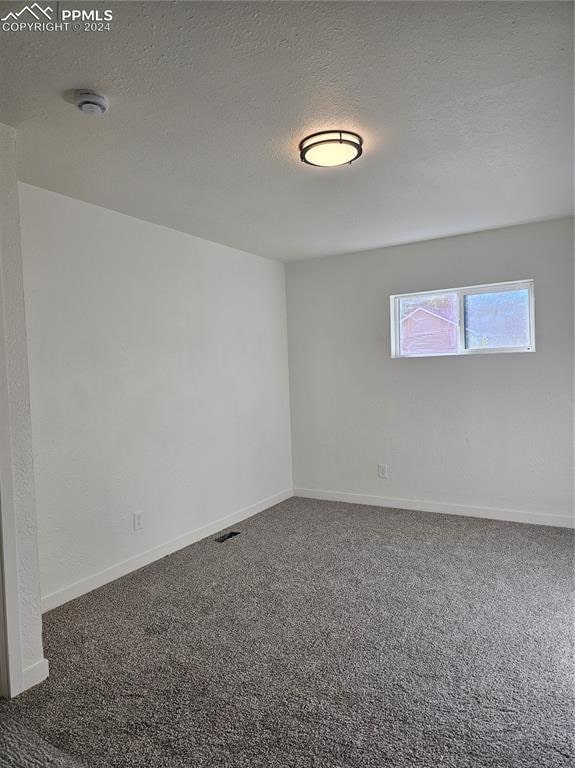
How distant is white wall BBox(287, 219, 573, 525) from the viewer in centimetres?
378

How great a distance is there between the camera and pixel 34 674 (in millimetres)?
2064

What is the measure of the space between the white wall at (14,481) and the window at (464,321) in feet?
10.4

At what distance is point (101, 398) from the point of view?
3100 millimetres

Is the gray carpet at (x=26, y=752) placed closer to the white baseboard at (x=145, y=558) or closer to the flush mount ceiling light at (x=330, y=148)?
the white baseboard at (x=145, y=558)

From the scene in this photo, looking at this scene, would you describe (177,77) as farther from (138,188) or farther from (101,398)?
(101,398)

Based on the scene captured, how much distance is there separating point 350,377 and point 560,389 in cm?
175

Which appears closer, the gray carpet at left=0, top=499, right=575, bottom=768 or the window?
the gray carpet at left=0, top=499, right=575, bottom=768

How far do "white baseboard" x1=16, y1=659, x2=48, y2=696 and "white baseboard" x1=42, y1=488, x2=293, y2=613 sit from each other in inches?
25.8

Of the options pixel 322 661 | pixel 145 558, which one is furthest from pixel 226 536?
pixel 322 661

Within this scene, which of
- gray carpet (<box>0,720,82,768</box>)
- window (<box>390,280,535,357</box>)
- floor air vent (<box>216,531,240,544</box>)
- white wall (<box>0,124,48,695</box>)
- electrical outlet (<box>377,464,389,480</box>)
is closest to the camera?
gray carpet (<box>0,720,82,768</box>)

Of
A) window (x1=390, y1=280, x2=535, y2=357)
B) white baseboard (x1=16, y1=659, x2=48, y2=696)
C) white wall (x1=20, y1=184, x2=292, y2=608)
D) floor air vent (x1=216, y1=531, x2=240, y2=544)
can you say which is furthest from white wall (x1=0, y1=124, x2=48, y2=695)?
window (x1=390, y1=280, x2=535, y2=357)

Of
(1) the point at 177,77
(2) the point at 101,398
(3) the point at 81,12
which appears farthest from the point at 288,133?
(2) the point at 101,398

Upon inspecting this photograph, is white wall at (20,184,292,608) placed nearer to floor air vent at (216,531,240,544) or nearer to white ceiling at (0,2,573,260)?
floor air vent at (216,531,240,544)

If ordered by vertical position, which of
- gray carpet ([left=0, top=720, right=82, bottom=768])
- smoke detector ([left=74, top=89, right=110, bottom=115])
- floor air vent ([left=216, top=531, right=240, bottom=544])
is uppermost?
smoke detector ([left=74, top=89, right=110, bottom=115])
